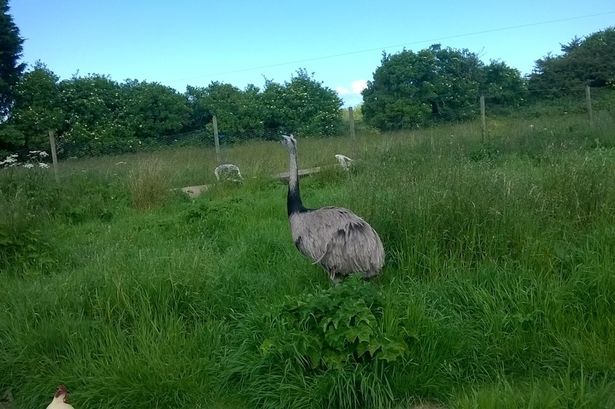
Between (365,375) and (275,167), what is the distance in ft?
32.1

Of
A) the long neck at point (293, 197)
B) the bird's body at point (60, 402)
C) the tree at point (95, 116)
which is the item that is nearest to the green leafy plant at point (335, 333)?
the bird's body at point (60, 402)

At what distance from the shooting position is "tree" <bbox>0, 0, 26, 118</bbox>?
24766mm

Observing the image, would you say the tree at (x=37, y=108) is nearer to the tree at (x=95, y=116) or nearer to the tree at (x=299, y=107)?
the tree at (x=95, y=116)

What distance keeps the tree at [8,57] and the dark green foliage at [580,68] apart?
25.0 metres

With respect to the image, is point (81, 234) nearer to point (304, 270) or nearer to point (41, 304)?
point (41, 304)

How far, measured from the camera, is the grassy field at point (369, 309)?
3.56 meters

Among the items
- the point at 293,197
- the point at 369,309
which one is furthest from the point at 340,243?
the point at 369,309

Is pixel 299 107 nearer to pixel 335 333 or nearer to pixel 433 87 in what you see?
pixel 433 87

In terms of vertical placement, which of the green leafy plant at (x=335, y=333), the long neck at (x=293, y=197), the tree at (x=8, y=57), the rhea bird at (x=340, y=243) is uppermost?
the tree at (x=8, y=57)

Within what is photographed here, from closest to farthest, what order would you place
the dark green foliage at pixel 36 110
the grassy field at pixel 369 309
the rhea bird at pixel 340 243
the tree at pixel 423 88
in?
the grassy field at pixel 369 309, the rhea bird at pixel 340 243, the dark green foliage at pixel 36 110, the tree at pixel 423 88

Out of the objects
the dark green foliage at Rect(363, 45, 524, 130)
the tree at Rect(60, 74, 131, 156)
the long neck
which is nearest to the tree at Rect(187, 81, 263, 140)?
the tree at Rect(60, 74, 131, 156)

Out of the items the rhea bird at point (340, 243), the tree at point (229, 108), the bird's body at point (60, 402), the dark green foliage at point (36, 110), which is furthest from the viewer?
the tree at point (229, 108)

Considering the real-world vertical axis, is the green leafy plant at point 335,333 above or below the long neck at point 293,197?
below

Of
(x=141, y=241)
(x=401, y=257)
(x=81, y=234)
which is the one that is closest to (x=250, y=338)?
Answer: (x=401, y=257)
